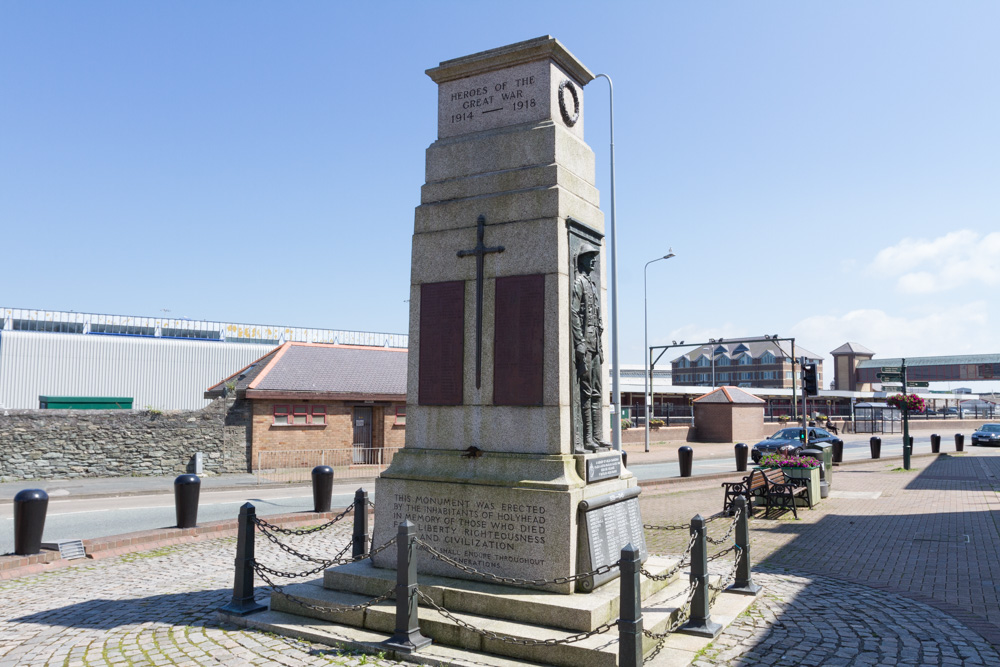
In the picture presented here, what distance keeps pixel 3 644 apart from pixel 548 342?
559cm

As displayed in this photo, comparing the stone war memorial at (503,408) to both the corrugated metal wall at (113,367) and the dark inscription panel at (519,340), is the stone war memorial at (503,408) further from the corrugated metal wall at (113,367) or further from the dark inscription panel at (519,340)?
the corrugated metal wall at (113,367)

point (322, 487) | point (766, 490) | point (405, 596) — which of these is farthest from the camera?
point (766, 490)

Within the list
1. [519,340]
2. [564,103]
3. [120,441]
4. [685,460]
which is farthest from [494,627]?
[120,441]

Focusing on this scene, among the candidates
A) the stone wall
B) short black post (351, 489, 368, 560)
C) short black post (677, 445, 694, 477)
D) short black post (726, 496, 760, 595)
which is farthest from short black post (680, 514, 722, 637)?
the stone wall

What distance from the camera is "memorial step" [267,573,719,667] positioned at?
5551 mm

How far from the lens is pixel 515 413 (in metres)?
7.04

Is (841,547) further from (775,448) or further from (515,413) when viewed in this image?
(775,448)

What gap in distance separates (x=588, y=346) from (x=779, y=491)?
9869mm

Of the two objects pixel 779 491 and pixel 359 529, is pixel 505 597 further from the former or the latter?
pixel 779 491

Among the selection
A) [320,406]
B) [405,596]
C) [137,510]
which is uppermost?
[320,406]

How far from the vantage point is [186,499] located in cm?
1184

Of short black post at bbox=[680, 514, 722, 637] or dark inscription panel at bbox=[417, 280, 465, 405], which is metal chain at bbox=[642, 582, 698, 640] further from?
dark inscription panel at bbox=[417, 280, 465, 405]

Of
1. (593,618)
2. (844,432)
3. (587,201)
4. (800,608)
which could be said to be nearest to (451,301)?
(587,201)

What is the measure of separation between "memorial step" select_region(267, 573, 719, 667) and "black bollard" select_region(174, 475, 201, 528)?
5501 mm
